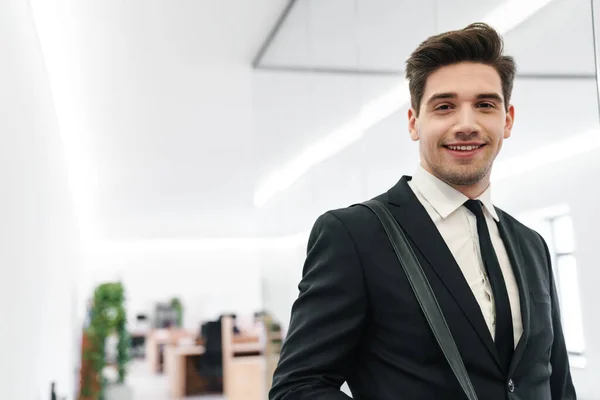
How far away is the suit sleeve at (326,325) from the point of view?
98 cm

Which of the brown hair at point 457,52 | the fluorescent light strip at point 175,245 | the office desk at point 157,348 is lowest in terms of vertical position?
the office desk at point 157,348

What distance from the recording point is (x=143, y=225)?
1350 centimetres

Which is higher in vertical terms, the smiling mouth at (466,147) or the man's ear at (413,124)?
the man's ear at (413,124)

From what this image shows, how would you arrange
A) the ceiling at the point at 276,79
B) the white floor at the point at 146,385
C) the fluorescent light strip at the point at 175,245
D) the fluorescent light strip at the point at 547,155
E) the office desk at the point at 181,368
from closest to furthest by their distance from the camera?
the fluorescent light strip at the point at 547,155 → the ceiling at the point at 276,79 → the white floor at the point at 146,385 → the office desk at the point at 181,368 → the fluorescent light strip at the point at 175,245

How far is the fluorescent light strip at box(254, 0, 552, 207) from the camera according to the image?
5.75 feet

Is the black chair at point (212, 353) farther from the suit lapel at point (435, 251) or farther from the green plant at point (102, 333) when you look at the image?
the suit lapel at point (435, 251)

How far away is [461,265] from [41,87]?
3325 millimetres

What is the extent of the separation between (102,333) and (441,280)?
7.89 meters

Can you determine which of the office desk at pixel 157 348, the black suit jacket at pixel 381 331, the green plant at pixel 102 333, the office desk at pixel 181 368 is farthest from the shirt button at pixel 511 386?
the office desk at pixel 157 348

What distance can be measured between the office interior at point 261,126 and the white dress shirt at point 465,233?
45 cm

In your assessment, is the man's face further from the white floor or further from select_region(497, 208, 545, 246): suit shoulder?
the white floor

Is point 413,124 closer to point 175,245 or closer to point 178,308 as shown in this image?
point 178,308

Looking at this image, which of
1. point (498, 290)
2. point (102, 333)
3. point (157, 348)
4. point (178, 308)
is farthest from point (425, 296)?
point (178, 308)

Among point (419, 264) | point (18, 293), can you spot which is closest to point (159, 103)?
point (18, 293)
